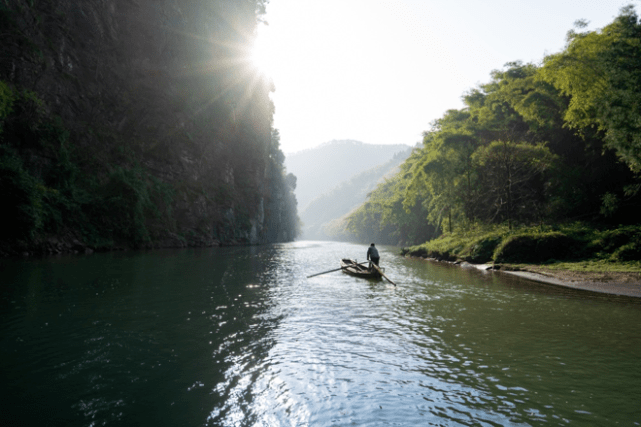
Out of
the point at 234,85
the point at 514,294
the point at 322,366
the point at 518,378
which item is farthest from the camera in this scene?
the point at 234,85

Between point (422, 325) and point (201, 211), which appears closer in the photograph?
point (422, 325)

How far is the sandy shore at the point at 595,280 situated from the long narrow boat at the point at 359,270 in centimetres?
872

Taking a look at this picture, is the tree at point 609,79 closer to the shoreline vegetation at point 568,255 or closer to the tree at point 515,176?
the tree at point 515,176

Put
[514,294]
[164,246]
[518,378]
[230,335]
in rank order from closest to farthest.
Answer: [518,378]
[230,335]
[514,294]
[164,246]

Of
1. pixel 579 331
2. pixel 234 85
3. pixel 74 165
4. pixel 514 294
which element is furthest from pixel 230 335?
pixel 234 85

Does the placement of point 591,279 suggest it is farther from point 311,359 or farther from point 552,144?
point 552,144

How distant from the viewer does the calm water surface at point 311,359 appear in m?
5.51

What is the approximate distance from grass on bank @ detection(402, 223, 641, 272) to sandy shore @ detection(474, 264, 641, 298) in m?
1.05

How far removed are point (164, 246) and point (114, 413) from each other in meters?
41.4

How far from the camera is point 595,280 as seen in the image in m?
17.2

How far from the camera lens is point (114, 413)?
209 inches

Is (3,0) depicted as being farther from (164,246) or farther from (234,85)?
(234,85)

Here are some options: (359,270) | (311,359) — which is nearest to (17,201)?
(359,270)

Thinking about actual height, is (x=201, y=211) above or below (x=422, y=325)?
above
